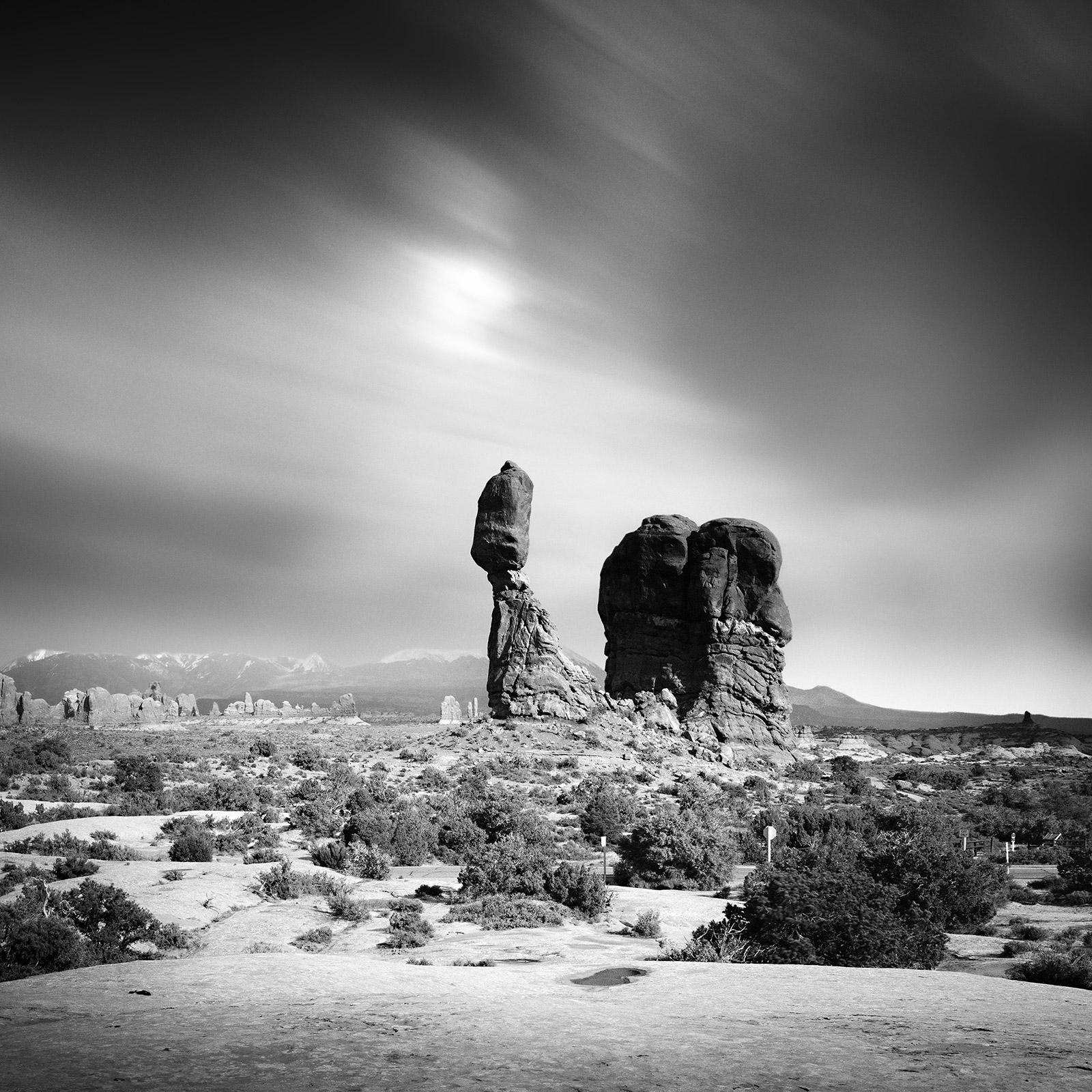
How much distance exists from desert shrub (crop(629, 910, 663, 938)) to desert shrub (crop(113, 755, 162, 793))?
22.3 m

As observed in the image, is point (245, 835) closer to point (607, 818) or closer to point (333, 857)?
point (333, 857)

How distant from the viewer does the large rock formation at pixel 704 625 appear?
180ft

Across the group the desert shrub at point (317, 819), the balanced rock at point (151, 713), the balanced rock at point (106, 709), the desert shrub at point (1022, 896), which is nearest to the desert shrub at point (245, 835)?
the desert shrub at point (317, 819)

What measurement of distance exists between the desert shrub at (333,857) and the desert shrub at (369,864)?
0.13 metres

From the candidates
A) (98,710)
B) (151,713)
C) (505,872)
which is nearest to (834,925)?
(505,872)

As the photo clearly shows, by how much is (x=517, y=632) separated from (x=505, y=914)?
32.9 metres

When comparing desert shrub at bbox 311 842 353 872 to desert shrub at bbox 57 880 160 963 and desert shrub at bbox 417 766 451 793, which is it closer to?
desert shrub at bbox 57 880 160 963

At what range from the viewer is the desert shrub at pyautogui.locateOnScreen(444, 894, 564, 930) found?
13.9 meters

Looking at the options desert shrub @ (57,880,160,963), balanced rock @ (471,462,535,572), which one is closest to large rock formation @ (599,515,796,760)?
balanced rock @ (471,462,535,572)

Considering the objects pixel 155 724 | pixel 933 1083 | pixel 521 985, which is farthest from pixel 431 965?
pixel 155 724

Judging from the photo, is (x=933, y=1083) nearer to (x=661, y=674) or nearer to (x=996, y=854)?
(x=996, y=854)

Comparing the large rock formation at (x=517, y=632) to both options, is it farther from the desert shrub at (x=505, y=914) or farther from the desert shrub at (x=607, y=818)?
the desert shrub at (x=505, y=914)

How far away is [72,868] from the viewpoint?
1548cm

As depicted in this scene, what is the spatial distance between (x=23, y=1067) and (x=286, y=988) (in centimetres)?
322
